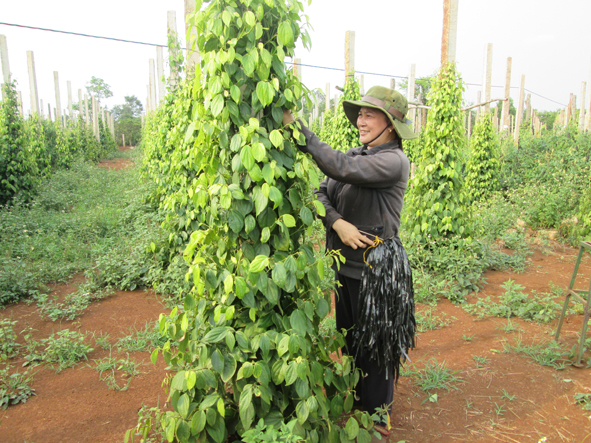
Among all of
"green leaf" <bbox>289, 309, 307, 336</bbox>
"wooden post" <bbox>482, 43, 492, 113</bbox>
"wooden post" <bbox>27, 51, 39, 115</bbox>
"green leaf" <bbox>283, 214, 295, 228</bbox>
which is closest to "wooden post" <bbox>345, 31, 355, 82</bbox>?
"wooden post" <bbox>482, 43, 492, 113</bbox>

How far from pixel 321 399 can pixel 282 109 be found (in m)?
1.48

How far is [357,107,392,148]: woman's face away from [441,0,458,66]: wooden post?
180 inches

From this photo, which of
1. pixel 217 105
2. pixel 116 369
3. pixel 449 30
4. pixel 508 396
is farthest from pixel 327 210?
pixel 449 30

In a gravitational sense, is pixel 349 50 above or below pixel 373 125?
above

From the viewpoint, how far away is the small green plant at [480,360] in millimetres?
3588

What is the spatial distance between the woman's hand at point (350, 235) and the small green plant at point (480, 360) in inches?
79.0

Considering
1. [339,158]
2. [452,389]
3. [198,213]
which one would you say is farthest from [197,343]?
[198,213]

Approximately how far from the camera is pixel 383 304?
239 cm

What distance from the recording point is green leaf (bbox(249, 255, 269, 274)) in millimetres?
1838

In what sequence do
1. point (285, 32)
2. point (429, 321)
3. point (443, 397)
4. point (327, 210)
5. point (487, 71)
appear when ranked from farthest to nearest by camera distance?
point (487, 71)
point (429, 321)
point (443, 397)
point (327, 210)
point (285, 32)

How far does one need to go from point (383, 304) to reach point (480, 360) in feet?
6.01

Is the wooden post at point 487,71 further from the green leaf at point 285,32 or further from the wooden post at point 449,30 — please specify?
the green leaf at point 285,32

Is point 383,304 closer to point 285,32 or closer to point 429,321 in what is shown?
point 285,32

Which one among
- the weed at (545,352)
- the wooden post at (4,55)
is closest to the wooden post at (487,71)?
the weed at (545,352)
